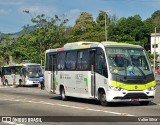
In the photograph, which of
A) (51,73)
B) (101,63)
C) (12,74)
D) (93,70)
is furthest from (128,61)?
(12,74)

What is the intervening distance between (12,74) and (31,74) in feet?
18.1

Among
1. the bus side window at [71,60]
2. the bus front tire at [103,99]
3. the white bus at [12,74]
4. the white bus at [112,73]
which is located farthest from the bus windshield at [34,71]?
the bus front tire at [103,99]

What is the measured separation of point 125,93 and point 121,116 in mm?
4040

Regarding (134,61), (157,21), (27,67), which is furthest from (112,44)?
(157,21)

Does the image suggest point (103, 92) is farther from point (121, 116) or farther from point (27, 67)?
point (27, 67)

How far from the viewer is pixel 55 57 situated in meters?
25.4

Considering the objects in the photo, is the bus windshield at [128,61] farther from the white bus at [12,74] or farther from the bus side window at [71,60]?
the white bus at [12,74]

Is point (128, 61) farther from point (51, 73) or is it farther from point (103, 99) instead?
point (51, 73)

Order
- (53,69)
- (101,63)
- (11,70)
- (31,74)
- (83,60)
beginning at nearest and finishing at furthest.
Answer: (101,63), (83,60), (53,69), (31,74), (11,70)

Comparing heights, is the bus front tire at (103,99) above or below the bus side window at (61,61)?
below

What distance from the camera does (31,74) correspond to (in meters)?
49.0

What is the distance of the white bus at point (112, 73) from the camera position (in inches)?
730

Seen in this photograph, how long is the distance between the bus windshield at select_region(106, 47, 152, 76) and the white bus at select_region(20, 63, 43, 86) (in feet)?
98.7

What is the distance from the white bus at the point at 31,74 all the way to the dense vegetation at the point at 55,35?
1578 centimetres
